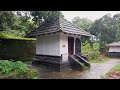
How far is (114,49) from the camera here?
25406mm

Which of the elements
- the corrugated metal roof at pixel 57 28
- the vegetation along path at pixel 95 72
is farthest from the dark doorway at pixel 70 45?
the vegetation along path at pixel 95 72

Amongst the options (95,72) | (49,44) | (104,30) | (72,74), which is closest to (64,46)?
(49,44)

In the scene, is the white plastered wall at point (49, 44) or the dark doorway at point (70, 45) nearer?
the white plastered wall at point (49, 44)

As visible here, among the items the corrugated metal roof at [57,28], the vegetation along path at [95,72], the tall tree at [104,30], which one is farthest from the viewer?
the tall tree at [104,30]

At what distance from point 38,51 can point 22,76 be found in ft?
21.0

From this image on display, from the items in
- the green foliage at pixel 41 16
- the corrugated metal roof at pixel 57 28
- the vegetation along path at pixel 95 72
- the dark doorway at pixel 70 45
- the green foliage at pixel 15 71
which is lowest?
the vegetation along path at pixel 95 72

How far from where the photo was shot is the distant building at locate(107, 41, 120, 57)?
24.5 meters

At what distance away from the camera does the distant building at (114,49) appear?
80.4 feet

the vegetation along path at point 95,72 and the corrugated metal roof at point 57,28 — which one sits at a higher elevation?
the corrugated metal roof at point 57,28

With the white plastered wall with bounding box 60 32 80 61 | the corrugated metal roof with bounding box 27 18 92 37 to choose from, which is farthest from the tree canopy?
the white plastered wall with bounding box 60 32 80 61

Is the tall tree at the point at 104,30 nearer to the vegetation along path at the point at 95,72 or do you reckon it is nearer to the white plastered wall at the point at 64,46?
the vegetation along path at the point at 95,72

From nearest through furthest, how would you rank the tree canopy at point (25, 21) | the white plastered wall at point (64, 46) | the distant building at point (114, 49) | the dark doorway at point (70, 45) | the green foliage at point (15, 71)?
the green foliage at point (15, 71), the white plastered wall at point (64, 46), the dark doorway at point (70, 45), the tree canopy at point (25, 21), the distant building at point (114, 49)

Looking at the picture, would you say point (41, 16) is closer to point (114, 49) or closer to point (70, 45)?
point (70, 45)
